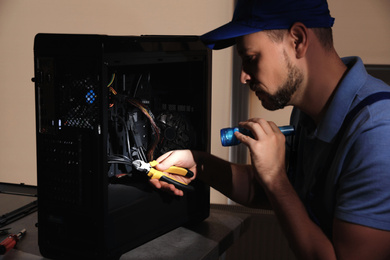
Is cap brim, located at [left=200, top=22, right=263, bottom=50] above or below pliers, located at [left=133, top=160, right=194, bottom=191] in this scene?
above

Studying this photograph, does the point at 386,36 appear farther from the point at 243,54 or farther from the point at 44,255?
the point at 44,255

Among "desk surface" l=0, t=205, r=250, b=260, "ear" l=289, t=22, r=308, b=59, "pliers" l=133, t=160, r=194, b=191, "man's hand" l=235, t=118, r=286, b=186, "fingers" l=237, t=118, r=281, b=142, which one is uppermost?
"ear" l=289, t=22, r=308, b=59

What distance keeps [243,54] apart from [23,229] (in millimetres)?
645

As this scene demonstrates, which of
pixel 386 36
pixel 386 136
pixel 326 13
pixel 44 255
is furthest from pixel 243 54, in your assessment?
pixel 386 36

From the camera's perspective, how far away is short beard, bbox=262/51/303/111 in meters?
1.02

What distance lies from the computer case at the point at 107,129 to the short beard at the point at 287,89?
18 cm

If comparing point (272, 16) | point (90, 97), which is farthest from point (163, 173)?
point (272, 16)

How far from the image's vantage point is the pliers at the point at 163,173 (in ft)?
3.43

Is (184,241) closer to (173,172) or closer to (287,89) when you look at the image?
(173,172)

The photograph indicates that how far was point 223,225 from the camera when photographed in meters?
1.20

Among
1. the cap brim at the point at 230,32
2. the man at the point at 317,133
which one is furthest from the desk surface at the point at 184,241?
the cap brim at the point at 230,32

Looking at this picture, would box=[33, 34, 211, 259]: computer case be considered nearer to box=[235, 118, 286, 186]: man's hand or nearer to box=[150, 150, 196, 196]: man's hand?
box=[150, 150, 196, 196]: man's hand

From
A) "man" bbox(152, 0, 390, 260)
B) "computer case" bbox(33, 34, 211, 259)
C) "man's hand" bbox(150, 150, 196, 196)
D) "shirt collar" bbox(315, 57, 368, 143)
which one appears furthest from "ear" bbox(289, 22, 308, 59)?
"man's hand" bbox(150, 150, 196, 196)

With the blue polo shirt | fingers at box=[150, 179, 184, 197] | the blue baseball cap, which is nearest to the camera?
the blue polo shirt
